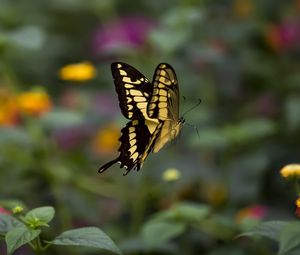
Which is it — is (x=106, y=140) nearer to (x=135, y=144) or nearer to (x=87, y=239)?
(x=135, y=144)

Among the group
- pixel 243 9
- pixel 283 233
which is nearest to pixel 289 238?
pixel 283 233

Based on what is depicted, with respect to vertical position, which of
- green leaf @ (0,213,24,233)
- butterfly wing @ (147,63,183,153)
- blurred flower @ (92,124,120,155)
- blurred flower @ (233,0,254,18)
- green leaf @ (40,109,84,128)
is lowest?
green leaf @ (0,213,24,233)

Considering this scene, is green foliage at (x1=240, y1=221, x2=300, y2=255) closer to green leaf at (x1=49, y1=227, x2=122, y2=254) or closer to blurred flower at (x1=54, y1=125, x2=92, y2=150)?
green leaf at (x1=49, y1=227, x2=122, y2=254)

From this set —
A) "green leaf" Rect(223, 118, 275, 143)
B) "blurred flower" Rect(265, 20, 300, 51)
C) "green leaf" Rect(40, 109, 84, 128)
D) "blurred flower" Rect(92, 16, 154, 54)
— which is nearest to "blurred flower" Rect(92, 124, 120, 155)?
"blurred flower" Rect(92, 16, 154, 54)

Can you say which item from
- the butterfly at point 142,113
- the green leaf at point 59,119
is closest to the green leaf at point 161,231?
the butterfly at point 142,113

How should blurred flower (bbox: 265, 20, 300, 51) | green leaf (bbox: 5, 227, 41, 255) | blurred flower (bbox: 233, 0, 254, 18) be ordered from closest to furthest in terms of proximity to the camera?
green leaf (bbox: 5, 227, 41, 255), blurred flower (bbox: 265, 20, 300, 51), blurred flower (bbox: 233, 0, 254, 18)
